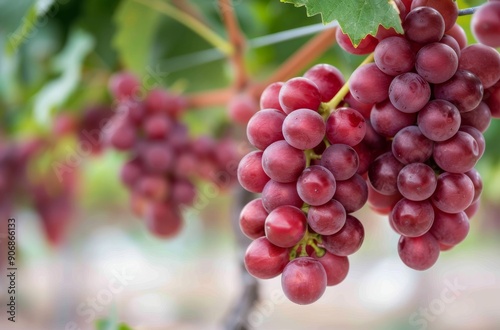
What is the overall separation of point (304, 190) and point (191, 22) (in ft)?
1.78

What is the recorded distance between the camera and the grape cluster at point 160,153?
731 mm

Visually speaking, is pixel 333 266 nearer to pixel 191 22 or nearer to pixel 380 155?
pixel 380 155

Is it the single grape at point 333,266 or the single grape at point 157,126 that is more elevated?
the single grape at point 157,126

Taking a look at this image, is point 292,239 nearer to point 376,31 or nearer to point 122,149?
point 376,31

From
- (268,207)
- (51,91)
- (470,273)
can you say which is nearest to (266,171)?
(268,207)

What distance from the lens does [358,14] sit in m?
0.32

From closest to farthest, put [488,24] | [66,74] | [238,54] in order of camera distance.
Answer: [488,24]
[238,54]
[66,74]

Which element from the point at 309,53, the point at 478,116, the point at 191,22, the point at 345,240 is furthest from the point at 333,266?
the point at 191,22

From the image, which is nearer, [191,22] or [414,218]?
[414,218]

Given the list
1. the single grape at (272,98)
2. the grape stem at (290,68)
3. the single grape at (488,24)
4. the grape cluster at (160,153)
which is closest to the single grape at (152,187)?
the grape cluster at (160,153)

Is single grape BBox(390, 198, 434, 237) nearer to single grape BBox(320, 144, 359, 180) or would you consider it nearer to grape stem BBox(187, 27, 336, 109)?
single grape BBox(320, 144, 359, 180)

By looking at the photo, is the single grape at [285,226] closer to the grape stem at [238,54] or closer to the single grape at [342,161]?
the single grape at [342,161]

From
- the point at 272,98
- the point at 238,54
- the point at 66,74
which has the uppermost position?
the point at 66,74

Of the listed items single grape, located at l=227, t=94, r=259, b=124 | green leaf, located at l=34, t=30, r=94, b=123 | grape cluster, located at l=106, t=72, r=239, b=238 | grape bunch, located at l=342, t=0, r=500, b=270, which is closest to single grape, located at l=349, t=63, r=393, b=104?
grape bunch, located at l=342, t=0, r=500, b=270
